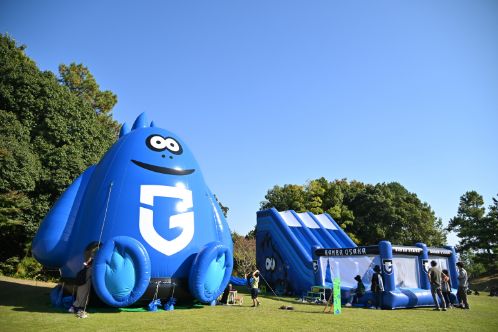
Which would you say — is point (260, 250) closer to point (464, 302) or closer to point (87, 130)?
point (464, 302)

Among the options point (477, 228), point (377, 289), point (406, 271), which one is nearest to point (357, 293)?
point (377, 289)

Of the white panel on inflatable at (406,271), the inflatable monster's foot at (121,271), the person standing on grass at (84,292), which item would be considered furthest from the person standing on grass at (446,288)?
the person standing on grass at (84,292)

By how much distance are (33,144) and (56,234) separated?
435 inches

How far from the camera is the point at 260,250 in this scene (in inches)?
682

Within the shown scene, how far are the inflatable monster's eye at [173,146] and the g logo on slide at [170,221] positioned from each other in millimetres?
1263

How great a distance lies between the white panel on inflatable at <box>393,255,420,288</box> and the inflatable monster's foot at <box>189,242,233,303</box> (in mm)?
6095

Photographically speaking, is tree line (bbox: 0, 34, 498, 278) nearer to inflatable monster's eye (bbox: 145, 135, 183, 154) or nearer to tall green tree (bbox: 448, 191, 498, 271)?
tall green tree (bbox: 448, 191, 498, 271)

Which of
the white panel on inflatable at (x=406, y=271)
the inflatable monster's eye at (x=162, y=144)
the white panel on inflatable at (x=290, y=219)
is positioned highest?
the inflatable monster's eye at (x=162, y=144)

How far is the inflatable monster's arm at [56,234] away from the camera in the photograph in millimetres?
9367

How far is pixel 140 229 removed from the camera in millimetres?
8883

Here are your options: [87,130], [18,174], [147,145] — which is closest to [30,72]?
[87,130]

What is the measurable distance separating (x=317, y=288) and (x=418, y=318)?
4.53m

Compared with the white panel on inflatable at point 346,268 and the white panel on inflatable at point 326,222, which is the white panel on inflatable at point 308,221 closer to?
the white panel on inflatable at point 326,222

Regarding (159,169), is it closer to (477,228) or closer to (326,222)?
(326,222)
